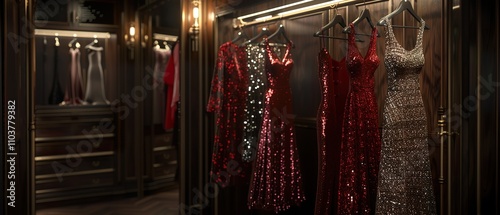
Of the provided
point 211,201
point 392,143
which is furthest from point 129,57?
point 392,143

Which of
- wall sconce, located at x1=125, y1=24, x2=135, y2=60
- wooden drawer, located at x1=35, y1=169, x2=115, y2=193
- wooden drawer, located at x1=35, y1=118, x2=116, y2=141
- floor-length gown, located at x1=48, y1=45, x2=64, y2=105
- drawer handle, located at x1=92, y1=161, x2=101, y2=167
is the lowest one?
wooden drawer, located at x1=35, y1=169, x2=115, y2=193

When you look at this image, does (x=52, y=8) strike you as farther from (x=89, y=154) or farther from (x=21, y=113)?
(x=89, y=154)

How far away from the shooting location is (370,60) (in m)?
2.11

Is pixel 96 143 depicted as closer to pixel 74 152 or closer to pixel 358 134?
pixel 74 152

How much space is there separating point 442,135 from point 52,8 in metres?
2.57

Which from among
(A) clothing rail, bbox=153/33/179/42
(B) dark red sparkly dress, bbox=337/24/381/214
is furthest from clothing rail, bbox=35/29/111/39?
(B) dark red sparkly dress, bbox=337/24/381/214

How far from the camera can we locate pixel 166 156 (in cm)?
362

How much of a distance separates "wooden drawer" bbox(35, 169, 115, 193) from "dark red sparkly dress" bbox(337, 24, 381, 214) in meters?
2.19

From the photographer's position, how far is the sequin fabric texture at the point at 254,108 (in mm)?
2900

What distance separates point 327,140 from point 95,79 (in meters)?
1.97

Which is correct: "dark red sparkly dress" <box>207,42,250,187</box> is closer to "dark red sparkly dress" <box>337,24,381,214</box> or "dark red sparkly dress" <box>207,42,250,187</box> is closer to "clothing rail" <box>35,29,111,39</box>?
"dark red sparkly dress" <box>337,24,381,214</box>

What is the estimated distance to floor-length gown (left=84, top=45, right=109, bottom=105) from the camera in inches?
135

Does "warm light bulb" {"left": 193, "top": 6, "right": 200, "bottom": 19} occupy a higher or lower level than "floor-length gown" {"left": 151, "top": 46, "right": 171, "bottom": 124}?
higher

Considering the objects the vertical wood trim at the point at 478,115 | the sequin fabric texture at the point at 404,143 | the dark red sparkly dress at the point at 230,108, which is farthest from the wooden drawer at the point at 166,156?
the vertical wood trim at the point at 478,115
